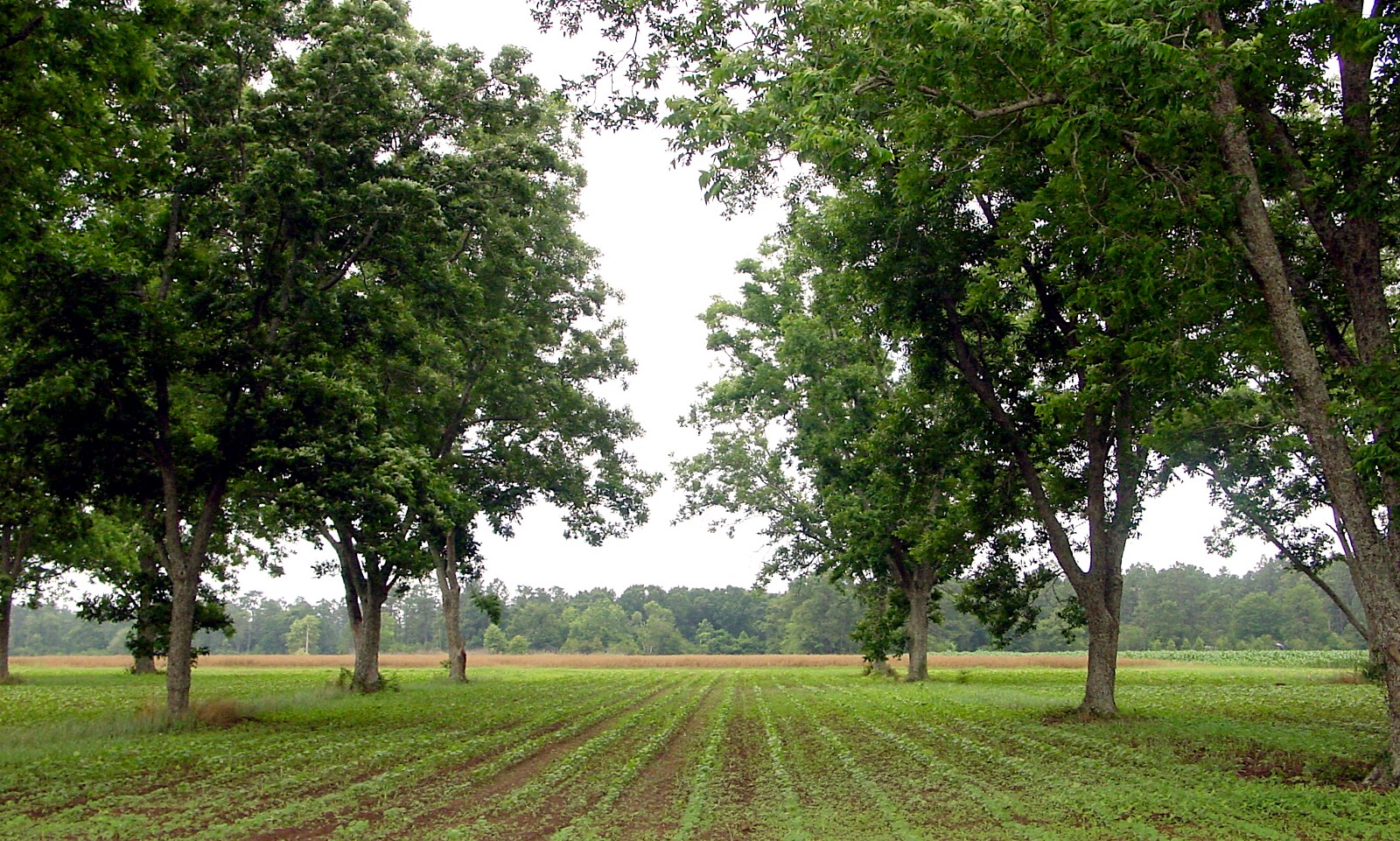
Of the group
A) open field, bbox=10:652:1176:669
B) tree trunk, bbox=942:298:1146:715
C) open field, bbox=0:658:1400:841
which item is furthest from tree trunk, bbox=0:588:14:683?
tree trunk, bbox=942:298:1146:715

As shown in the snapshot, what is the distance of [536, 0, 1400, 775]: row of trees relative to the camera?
9.40 m

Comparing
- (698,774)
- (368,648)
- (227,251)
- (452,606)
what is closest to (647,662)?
(452,606)

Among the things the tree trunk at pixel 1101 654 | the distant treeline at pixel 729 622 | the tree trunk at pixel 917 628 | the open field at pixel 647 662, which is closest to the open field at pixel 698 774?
A: the tree trunk at pixel 1101 654

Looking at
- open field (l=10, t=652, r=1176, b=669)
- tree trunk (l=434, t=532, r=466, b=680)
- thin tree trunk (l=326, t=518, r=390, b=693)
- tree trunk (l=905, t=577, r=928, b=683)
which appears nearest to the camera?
thin tree trunk (l=326, t=518, r=390, b=693)

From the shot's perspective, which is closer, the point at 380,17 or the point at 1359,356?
the point at 1359,356

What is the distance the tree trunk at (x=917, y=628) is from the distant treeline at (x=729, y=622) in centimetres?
6631

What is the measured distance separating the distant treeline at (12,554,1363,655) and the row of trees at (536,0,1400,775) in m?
84.6

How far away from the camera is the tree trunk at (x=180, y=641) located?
1636 cm

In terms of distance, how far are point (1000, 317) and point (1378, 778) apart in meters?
10.7

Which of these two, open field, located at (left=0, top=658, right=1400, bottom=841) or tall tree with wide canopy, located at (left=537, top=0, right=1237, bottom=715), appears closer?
open field, located at (left=0, top=658, right=1400, bottom=841)

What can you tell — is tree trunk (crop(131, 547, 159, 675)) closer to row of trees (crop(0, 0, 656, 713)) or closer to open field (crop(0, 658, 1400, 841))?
row of trees (crop(0, 0, 656, 713))

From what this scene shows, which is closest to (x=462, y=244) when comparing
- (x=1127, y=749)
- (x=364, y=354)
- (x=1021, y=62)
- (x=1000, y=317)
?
(x=364, y=354)

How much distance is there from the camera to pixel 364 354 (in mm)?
19375

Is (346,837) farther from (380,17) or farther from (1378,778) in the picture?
(380,17)
